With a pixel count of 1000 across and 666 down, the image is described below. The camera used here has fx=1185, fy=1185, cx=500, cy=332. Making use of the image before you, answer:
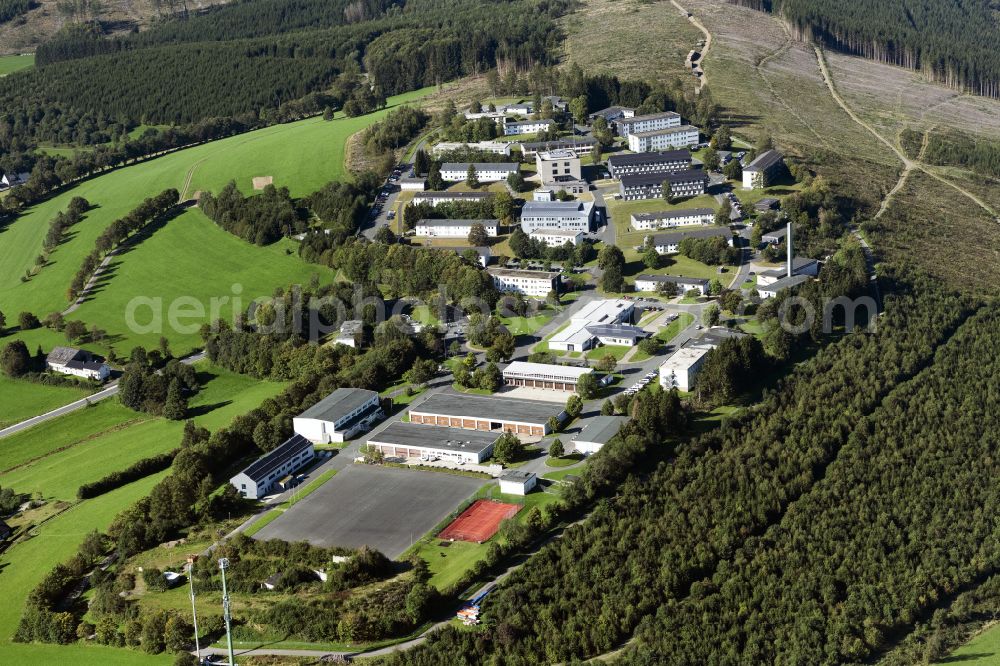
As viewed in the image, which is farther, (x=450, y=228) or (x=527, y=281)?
(x=450, y=228)

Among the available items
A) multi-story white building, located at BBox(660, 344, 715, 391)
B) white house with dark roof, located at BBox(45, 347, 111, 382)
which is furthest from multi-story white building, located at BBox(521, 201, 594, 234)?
white house with dark roof, located at BBox(45, 347, 111, 382)

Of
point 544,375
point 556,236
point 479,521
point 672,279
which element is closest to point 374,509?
point 479,521

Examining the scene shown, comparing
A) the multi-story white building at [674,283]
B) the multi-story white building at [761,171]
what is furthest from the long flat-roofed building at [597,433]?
the multi-story white building at [761,171]

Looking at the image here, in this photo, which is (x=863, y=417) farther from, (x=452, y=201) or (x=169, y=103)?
(x=169, y=103)

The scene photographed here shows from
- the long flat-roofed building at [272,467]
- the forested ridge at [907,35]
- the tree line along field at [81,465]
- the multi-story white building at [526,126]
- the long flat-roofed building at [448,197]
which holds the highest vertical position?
the forested ridge at [907,35]

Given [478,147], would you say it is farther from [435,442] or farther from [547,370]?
[435,442]

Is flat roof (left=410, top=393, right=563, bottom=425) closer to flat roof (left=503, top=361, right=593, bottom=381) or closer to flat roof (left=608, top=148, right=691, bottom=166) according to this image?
flat roof (left=503, top=361, right=593, bottom=381)

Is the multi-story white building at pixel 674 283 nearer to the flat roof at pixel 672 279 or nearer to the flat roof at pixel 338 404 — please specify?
the flat roof at pixel 672 279
